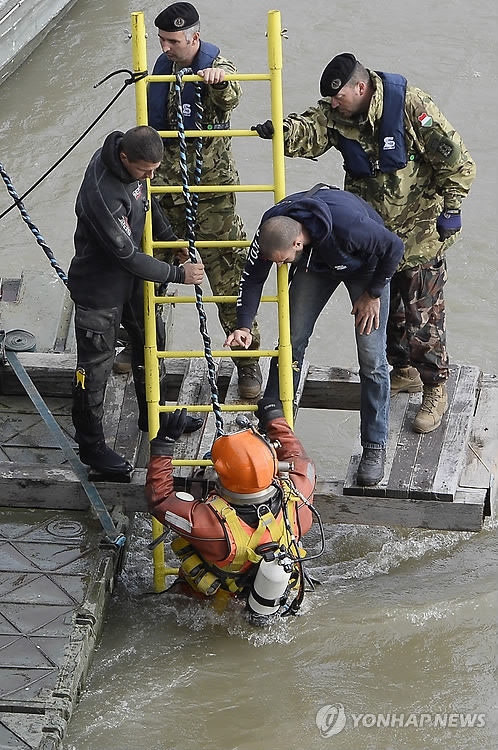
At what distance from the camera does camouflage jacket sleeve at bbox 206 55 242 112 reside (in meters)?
6.38

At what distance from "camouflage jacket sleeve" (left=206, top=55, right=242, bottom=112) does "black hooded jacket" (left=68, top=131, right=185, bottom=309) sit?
0.66m

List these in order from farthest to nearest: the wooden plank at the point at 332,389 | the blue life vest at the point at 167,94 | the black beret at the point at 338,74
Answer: the wooden plank at the point at 332,389, the blue life vest at the point at 167,94, the black beret at the point at 338,74

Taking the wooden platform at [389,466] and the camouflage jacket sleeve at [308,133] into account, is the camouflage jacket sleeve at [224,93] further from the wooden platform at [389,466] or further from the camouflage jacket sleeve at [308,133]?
the wooden platform at [389,466]

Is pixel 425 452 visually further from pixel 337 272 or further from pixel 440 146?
pixel 440 146

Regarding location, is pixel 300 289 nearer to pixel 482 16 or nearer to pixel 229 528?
pixel 229 528

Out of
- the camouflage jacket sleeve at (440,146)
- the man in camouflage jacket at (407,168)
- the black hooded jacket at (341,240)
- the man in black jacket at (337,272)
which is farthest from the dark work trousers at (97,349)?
the camouflage jacket sleeve at (440,146)

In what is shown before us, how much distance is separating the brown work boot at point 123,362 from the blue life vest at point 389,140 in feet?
6.33

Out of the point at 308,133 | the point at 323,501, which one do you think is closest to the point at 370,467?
the point at 323,501

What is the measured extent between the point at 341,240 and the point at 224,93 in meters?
1.17

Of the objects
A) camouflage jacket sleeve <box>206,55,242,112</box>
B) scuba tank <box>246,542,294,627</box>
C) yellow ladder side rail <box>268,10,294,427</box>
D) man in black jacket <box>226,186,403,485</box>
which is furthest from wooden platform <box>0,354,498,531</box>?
camouflage jacket sleeve <box>206,55,242,112</box>

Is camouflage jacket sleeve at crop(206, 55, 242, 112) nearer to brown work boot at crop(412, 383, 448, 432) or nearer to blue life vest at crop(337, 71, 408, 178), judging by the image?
blue life vest at crop(337, 71, 408, 178)

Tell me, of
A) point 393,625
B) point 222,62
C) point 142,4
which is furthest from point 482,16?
point 393,625

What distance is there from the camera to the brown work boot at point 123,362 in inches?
289

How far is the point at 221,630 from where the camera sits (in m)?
6.52
